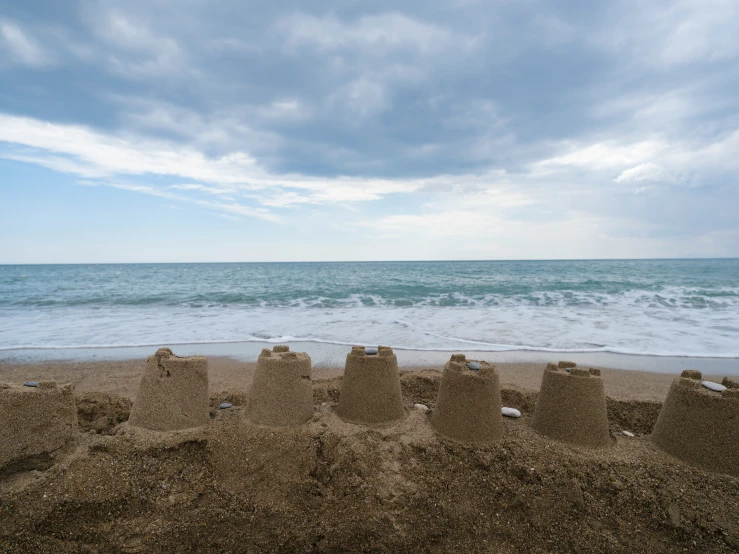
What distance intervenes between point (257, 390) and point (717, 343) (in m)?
7.45

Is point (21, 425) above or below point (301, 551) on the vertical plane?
above

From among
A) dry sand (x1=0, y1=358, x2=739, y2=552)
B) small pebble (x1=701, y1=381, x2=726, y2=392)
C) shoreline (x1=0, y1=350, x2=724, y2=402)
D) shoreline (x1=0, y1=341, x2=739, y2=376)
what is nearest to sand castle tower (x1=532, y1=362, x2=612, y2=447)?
dry sand (x1=0, y1=358, x2=739, y2=552)

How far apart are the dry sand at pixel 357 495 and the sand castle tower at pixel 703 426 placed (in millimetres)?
68

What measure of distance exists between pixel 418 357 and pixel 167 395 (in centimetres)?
355

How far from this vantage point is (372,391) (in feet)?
8.12

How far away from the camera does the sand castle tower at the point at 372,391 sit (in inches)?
97.3

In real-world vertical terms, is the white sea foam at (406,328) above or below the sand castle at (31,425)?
below

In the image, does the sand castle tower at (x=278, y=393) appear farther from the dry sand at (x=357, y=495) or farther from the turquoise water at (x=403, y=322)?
the turquoise water at (x=403, y=322)

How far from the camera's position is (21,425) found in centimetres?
196

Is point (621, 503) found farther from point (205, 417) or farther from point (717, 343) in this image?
point (717, 343)

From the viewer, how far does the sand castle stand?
1939mm

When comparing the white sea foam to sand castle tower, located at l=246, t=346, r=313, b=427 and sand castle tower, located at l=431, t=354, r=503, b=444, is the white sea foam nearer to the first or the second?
sand castle tower, located at l=431, t=354, r=503, b=444

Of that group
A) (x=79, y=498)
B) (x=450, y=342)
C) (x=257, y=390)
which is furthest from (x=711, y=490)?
(x=450, y=342)

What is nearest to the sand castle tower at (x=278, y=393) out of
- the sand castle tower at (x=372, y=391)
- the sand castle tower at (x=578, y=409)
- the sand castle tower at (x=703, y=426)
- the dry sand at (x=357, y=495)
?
the dry sand at (x=357, y=495)
